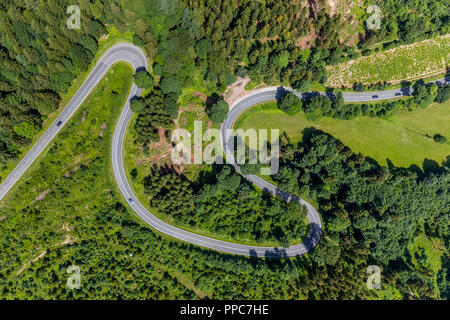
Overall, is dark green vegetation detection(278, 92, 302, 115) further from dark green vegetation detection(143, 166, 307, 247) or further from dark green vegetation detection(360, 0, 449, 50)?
dark green vegetation detection(360, 0, 449, 50)

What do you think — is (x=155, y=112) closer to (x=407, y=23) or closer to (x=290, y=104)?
(x=290, y=104)

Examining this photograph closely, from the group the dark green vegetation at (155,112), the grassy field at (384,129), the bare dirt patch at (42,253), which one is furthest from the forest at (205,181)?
the grassy field at (384,129)

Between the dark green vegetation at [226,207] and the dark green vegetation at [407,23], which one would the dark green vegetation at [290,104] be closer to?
the dark green vegetation at [226,207]

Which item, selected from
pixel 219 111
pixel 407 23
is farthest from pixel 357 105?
pixel 219 111

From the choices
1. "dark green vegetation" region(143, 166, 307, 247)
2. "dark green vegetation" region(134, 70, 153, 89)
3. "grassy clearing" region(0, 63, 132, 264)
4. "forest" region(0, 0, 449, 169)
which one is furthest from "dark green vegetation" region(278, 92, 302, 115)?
"grassy clearing" region(0, 63, 132, 264)

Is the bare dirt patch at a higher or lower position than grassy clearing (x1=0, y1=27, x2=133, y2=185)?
lower

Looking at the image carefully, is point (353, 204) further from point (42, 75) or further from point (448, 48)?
point (42, 75)

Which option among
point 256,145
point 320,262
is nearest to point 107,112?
point 256,145
